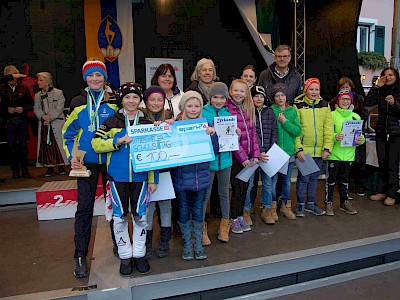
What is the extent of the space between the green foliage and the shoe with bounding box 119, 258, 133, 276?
37.1 ft

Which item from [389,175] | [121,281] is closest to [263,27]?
[389,175]

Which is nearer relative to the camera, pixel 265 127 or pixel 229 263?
pixel 229 263

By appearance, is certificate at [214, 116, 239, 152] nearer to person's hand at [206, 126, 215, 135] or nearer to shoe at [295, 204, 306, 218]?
person's hand at [206, 126, 215, 135]

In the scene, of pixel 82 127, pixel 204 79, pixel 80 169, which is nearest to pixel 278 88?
pixel 204 79

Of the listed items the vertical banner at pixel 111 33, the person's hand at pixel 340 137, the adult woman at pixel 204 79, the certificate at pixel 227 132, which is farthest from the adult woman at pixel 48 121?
the person's hand at pixel 340 137

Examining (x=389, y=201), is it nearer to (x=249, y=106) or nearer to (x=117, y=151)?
(x=249, y=106)

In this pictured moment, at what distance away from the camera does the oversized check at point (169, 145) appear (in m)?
2.51

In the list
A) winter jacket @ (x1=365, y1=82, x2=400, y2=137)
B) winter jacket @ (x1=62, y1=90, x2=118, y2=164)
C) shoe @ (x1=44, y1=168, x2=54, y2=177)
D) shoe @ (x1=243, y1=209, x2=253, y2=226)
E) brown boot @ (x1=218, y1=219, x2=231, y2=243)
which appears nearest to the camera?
winter jacket @ (x1=62, y1=90, x2=118, y2=164)

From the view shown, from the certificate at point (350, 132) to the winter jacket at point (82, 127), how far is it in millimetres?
2474

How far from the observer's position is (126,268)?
2.62 m

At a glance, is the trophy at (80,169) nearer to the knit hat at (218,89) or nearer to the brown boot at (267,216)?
the knit hat at (218,89)

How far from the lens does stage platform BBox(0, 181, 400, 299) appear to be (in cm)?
253

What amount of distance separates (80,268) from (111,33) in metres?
4.50

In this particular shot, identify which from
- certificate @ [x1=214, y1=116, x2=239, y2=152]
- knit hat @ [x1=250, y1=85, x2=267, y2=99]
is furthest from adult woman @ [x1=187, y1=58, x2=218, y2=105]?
knit hat @ [x1=250, y1=85, x2=267, y2=99]
